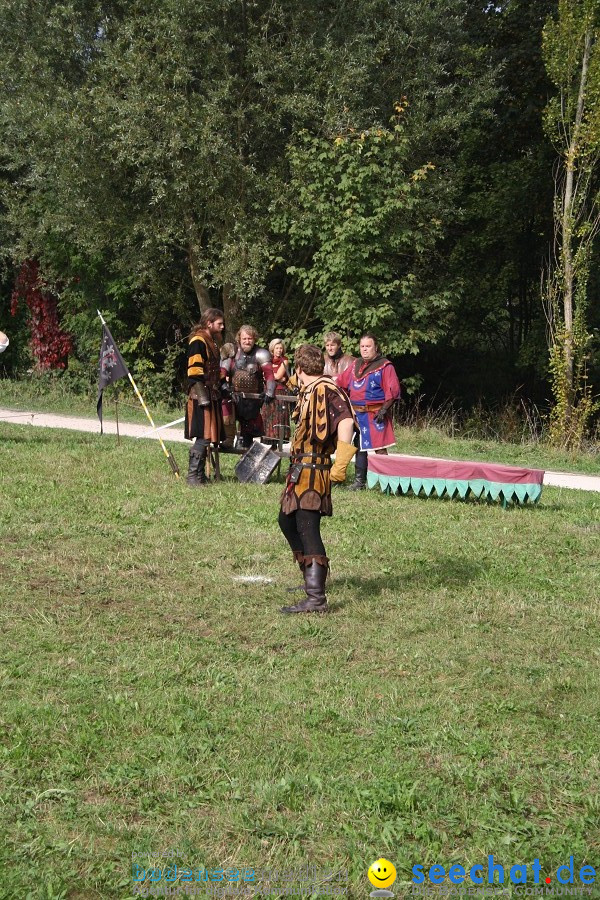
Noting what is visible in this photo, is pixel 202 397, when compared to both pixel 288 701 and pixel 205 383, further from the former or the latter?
pixel 288 701

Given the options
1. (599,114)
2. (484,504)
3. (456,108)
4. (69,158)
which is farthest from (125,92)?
(484,504)

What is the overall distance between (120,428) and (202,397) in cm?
599

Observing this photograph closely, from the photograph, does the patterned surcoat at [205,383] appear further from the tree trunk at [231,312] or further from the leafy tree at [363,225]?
the tree trunk at [231,312]

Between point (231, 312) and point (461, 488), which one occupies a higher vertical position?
point (231, 312)

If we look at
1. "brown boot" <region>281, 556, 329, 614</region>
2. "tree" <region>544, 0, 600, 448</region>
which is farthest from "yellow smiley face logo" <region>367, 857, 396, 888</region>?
"tree" <region>544, 0, 600, 448</region>

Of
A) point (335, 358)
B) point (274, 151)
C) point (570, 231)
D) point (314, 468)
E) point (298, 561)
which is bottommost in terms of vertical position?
point (298, 561)

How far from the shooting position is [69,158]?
19.1m

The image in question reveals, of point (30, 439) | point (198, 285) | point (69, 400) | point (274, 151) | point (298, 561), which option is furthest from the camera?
point (69, 400)

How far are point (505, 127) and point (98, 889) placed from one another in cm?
2168

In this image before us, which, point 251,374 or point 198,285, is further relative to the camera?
point 198,285

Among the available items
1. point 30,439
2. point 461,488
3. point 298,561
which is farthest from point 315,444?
point 30,439

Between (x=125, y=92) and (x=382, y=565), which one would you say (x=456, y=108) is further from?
(x=382, y=565)

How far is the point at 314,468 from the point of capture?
7102mm

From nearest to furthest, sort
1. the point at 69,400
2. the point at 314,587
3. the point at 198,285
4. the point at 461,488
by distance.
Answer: the point at 314,587, the point at 461,488, the point at 198,285, the point at 69,400
